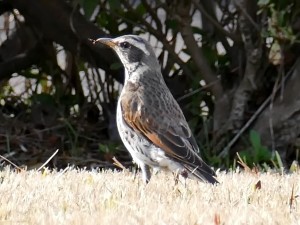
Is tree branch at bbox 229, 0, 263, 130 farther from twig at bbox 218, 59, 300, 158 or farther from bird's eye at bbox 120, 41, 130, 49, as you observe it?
bird's eye at bbox 120, 41, 130, 49

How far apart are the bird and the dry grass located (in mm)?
113

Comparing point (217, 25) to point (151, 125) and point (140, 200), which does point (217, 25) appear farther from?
point (140, 200)

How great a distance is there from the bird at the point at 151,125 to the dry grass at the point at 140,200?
4.5 inches

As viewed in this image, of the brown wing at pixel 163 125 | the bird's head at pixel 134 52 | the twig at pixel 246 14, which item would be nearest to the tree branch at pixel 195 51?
the twig at pixel 246 14

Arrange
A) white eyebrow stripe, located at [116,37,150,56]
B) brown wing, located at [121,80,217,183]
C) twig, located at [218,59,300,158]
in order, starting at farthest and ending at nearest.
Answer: twig, located at [218,59,300,158] < white eyebrow stripe, located at [116,37,150,56] < brown wing, located at [121,80,217,183]

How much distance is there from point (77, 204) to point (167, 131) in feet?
5.35

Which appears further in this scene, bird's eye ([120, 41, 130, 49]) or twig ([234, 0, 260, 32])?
twig ([234, 0, 260, 32])

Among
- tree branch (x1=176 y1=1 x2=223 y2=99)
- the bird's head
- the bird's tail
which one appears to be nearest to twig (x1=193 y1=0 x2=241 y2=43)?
tree branch (x1=176 y1=1 x2=223 y2=99)

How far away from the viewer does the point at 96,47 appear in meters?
9.64

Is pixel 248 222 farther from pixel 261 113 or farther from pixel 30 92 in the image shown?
pixel 30 92

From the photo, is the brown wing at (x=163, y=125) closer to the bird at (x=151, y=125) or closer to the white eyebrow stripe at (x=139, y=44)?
the bird at (x=151, y=125)

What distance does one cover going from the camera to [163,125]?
23.8 ft

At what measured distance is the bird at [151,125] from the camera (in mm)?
7016

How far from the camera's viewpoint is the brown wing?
276 inches
